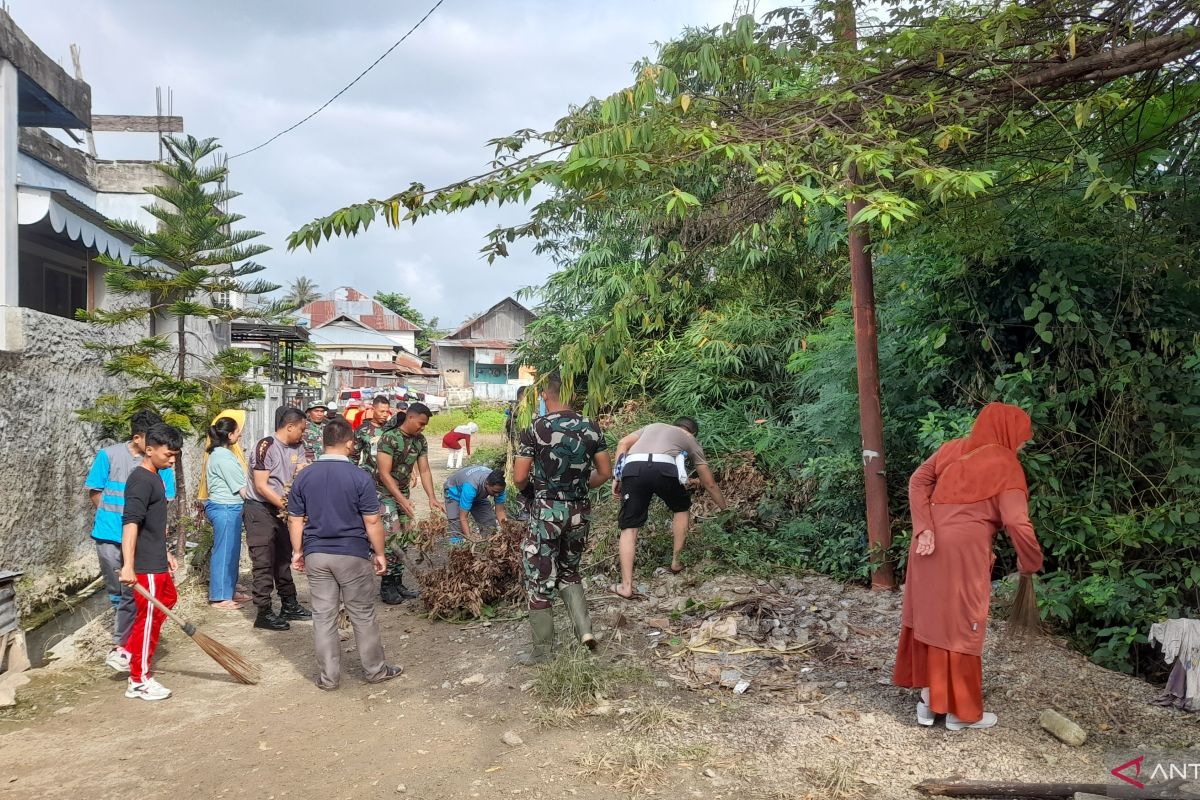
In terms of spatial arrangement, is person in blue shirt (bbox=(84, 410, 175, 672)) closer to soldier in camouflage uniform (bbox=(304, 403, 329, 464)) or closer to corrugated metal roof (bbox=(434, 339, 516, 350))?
soldier in camouflage uniform (bbox=(304, 403, 329, 464))

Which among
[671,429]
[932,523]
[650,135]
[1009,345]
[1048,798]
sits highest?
[650,135]

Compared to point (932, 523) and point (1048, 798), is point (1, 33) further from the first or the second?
point (1048, 798)

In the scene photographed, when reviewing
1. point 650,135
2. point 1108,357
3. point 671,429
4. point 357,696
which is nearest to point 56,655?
point 357,696

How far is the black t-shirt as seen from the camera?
5.33 m

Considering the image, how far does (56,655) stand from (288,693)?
2.08 m

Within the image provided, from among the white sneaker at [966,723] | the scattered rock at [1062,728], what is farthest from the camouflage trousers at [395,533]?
the scattered rock at [1062,728]

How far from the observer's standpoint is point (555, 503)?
556 cm

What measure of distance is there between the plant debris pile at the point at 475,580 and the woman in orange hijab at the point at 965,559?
11.6 ft

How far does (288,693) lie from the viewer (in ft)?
17.9

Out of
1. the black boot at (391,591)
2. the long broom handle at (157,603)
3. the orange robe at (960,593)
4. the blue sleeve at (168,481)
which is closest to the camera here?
the orange robe at (960,593)

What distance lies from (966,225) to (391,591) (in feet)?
19.0

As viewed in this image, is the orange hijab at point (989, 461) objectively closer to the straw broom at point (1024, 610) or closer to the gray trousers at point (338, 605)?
the straw broom at point (1024, 610)

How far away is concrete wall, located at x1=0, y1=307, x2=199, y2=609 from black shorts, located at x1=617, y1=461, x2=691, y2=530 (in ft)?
17.3

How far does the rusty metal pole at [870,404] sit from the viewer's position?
649cm
